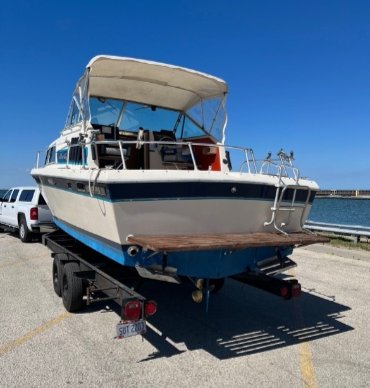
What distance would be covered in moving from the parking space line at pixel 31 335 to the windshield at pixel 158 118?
3359mm

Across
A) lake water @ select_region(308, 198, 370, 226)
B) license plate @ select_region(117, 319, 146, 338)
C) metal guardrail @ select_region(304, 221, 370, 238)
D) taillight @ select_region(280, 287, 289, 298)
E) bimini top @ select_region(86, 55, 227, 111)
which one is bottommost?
lake water @ select_region(308, 198, 370, 226)

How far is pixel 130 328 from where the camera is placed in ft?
14.7

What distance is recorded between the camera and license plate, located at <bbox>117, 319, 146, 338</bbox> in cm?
439

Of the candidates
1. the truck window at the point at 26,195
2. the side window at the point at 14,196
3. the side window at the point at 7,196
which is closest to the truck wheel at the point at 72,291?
the truck window at the point at 26,195

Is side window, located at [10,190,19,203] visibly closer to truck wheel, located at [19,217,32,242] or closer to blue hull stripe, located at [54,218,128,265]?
truck wheel, located at [19,217,32,242]

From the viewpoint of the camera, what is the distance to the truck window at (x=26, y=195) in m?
12.8

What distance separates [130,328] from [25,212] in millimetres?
9093

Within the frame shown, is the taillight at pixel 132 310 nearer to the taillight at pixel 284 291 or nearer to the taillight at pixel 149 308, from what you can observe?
the taillight at pixel 149 308

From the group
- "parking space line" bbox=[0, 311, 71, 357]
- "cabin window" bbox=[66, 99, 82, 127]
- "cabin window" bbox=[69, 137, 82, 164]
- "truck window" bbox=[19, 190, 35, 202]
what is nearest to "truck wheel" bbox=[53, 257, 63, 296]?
"parking space line" bbox=[0, 311, 71, 357]

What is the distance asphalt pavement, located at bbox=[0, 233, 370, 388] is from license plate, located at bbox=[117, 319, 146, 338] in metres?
0.33

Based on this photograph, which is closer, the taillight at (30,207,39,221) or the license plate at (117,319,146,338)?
the license plate at (117,319,146,338)

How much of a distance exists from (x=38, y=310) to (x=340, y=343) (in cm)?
423

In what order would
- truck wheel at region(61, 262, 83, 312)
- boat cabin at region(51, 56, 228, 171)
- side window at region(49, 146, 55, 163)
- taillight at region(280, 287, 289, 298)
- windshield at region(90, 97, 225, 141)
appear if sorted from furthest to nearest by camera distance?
1. side window at region(49, 146, 55, 163)
2. windshield at region(90, 97, 225, 141)
3. boat cabin at region(51, 56, 228, 171)
4. truck wheel at region(61, 262, 83, 312)
5. taillight at region(280, 287, 289, 298)

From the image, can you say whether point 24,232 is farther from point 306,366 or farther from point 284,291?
point 306,366
